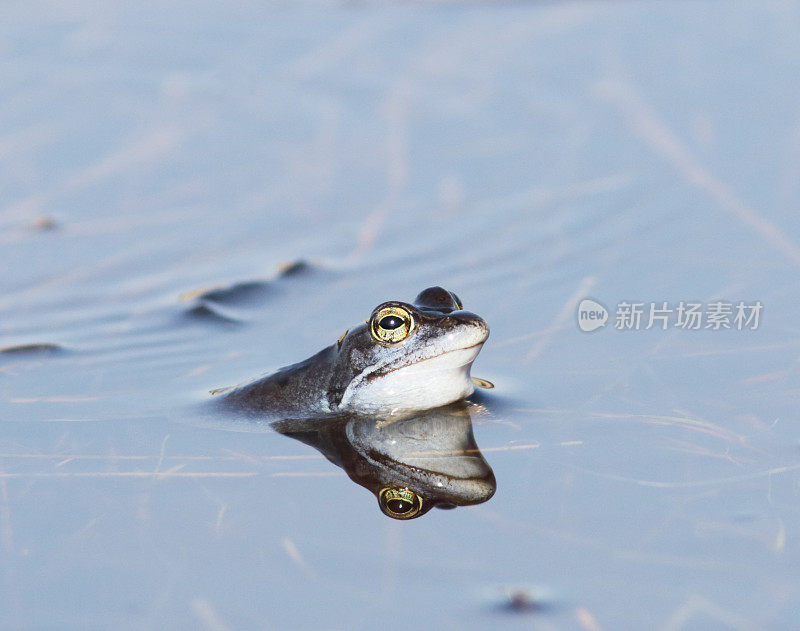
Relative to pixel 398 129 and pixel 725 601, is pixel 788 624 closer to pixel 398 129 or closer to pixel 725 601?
pixel 725 601

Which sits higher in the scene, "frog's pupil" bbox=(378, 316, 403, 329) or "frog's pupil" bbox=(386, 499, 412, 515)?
"frog's pupil" bbox=(378, 316, 403, 329)

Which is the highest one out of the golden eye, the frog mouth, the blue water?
the golden eye

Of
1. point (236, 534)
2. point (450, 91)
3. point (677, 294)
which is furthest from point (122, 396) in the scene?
point (450, 91)

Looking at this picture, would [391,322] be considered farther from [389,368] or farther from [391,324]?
[389,368]

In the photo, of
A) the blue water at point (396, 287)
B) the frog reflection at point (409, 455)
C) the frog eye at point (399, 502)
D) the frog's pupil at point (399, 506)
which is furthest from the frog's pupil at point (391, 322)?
the frog's pupil at point (399, 506)

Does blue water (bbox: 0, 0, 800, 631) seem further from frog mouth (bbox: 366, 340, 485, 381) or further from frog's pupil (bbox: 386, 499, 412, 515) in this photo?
frog mouth (bbox: 366, 340, 485, 381)

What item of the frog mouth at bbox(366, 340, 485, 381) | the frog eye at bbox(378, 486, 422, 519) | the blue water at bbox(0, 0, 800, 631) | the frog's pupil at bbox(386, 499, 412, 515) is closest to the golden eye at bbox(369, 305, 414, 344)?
the frog mouth at bbox(366, 340, 485, 381)

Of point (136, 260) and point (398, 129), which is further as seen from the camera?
point (398, 129)

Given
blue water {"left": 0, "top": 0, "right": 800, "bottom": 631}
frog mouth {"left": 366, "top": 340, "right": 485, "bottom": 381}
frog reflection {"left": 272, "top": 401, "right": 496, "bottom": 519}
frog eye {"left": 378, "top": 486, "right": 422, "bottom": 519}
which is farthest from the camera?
frog mouth {"left": 366, "top": 340, "right": 485, "bottom": 381}
